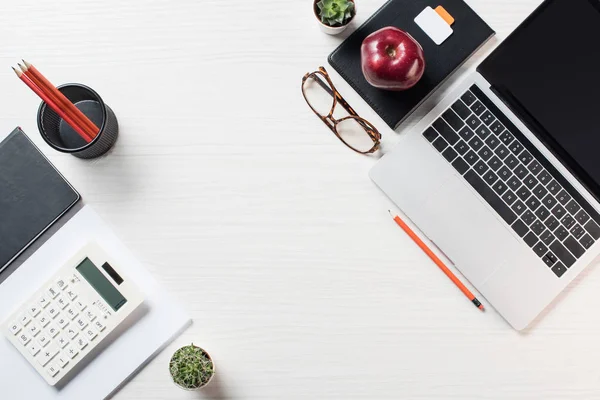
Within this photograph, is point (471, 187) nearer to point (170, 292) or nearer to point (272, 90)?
point (272, 90)

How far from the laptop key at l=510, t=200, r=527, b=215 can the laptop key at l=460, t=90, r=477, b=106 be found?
16cm

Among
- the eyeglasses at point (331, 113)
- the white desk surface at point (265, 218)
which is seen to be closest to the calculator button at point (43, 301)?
the white desk surface at point (265, 218)

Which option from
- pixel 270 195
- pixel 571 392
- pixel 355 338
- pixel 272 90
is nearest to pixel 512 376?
pixel 571 392

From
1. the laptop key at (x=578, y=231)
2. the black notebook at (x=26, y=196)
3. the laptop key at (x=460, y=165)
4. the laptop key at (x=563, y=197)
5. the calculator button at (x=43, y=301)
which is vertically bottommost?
the laptop key at (x=578, y=231)

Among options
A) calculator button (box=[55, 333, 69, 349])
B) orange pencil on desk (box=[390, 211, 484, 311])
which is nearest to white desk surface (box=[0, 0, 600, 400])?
orange pencil on desk (box=[390, 211, 484, 311])

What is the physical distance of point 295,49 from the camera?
0.96 metres

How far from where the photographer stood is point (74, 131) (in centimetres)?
92

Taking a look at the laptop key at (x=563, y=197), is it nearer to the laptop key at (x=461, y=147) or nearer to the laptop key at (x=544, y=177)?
the laptop key at (x=544, y=177)

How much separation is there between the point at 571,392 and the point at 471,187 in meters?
0.35

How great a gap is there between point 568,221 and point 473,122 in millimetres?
200

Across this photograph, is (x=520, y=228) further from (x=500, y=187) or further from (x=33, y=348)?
(x=33, y=348)

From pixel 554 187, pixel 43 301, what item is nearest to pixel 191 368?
pixel 43 301

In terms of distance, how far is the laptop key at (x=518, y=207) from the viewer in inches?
35.8

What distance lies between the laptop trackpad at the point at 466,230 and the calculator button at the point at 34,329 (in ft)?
1.91
